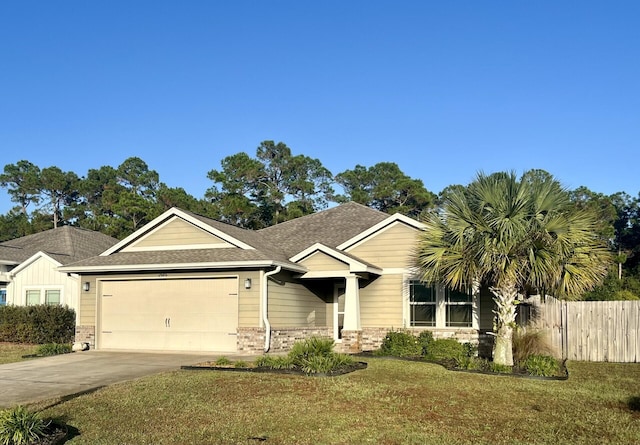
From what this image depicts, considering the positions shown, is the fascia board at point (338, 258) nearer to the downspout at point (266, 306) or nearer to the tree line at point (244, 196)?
the downspout at point (266, 306)

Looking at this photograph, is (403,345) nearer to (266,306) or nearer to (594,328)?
(266,306)

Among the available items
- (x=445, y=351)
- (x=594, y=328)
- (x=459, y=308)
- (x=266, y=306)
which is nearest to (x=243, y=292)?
(x=266, y=306)

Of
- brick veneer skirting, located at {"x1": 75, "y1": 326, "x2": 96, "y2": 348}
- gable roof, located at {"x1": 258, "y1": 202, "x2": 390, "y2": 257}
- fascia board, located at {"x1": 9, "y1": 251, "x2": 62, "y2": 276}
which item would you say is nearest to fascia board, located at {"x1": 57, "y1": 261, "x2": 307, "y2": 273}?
brick veneer skirting, located at {"x1": 75, "y1": 326, "x2": 96, "y2": 348}

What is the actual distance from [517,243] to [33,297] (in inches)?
813

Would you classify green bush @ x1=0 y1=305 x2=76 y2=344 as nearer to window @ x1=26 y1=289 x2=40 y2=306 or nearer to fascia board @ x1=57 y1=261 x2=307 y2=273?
window @ x1=26 y1=289 x2=40 y2=306

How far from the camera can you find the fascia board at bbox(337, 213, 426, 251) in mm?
19252

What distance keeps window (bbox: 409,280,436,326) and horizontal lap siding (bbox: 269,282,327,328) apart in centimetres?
354

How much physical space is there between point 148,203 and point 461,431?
115ft

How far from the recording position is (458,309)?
60.8 feet

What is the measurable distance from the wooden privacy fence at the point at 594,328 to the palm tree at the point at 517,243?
7.55 feet

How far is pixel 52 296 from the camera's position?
25.7 meters

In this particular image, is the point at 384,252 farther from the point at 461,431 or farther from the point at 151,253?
the point at 461,431

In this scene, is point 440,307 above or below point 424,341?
above

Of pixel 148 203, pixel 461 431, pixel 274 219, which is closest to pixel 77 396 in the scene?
pixel 461 431
